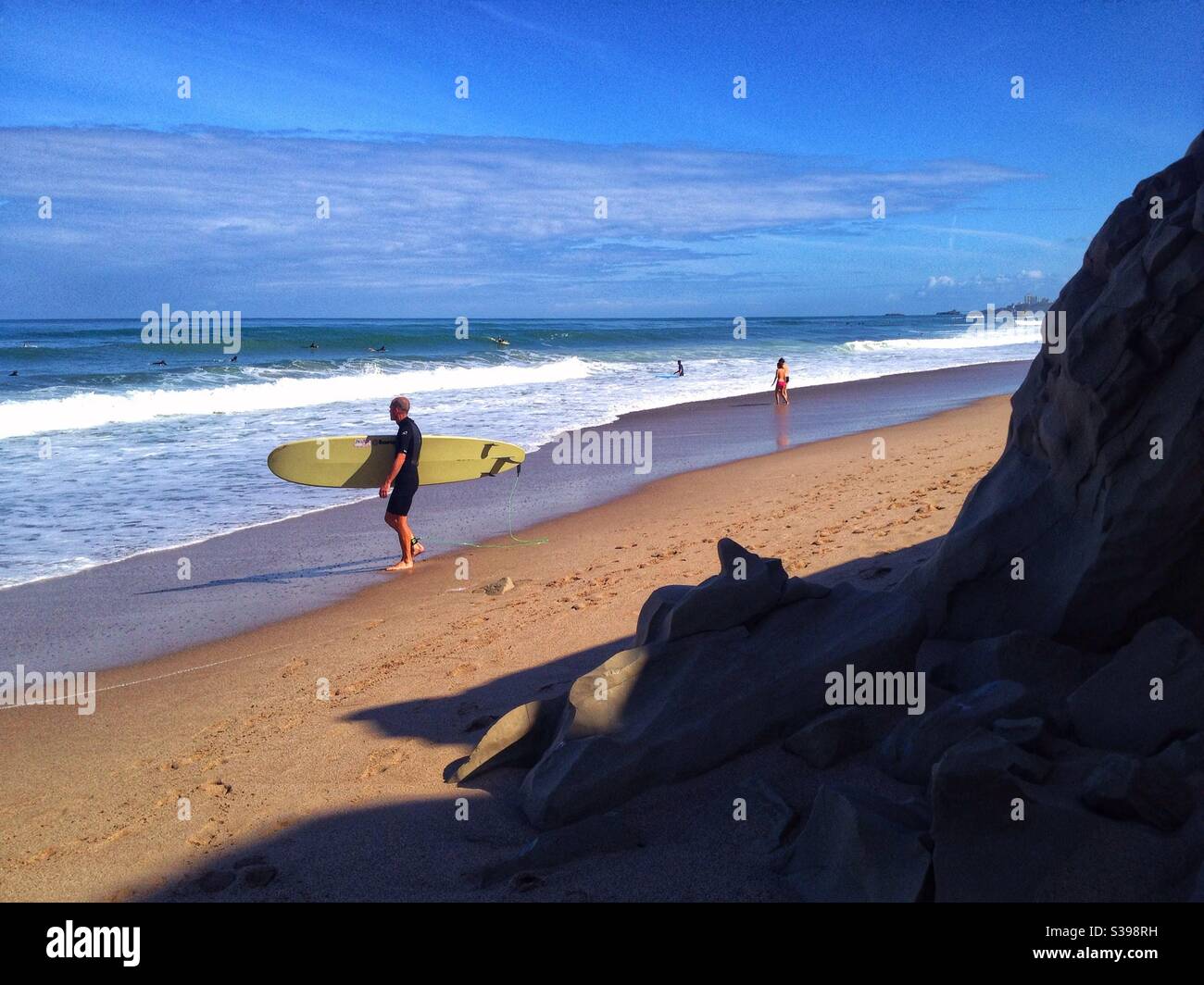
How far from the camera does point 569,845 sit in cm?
376

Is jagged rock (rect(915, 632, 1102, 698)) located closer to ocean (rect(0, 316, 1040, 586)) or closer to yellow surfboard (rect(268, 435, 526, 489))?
yellow surfboard (rect(268, 435, 526, 489))

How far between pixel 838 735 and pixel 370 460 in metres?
7.62

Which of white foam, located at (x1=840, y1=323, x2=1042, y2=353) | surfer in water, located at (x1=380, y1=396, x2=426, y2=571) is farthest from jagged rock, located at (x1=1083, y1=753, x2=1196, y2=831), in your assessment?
white foam, located at (x1=840, y1=323, x2=1042, y2=353)

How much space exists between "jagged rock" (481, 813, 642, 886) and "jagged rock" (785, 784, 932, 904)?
2.27ft

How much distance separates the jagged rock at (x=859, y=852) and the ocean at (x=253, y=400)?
772 centimetres

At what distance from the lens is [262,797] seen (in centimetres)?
464

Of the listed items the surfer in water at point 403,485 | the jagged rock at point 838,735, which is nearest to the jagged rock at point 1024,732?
the jagged rock at point 838,735

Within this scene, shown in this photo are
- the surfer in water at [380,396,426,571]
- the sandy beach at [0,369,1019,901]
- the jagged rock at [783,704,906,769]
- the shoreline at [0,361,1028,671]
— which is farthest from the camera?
the surfer in water at [380,396,426,571]

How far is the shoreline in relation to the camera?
23.8 ft

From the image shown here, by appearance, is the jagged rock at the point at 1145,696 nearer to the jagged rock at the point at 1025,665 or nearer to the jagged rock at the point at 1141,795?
the jagged rock at the point at 1025,665

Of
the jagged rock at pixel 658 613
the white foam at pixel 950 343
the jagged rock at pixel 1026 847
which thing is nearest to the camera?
the jagged rock at pixel 1026 847

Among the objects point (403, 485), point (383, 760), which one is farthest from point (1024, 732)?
point (403, 485)

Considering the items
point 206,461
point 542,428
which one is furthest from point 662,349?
point 206,461

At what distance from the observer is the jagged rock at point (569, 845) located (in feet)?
12.1
